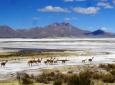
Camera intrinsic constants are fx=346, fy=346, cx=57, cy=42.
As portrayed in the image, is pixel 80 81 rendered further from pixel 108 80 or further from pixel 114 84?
pixel 108 80

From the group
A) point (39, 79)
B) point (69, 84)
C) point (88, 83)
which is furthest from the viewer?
point (39, 79)

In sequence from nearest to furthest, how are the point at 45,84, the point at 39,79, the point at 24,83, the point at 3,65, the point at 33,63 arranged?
the point at 24,83 < the point at 45,84 < the point at 39,79 < the point at 3,65 < the point at 33,63

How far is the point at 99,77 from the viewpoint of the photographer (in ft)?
64.4

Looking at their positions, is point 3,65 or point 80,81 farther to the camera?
point 3,65

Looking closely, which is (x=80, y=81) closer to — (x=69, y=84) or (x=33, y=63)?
(x=69, y=84)

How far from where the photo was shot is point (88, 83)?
41.8 feet

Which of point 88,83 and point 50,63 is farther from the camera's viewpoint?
point 50,63

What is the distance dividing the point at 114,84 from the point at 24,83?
4253 millimetres

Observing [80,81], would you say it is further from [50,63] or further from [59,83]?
[50,63]

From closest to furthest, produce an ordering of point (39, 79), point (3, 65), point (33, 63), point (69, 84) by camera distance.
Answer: point (69, 84), point (39, 79), point (3, 65), point (33, 63)

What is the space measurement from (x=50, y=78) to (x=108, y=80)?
3495mm

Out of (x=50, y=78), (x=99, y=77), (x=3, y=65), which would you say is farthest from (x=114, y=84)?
(x=3, y=65)

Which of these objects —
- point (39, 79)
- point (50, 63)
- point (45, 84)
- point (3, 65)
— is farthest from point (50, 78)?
point (50, 63)

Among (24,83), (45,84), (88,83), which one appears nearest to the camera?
(88,83)
